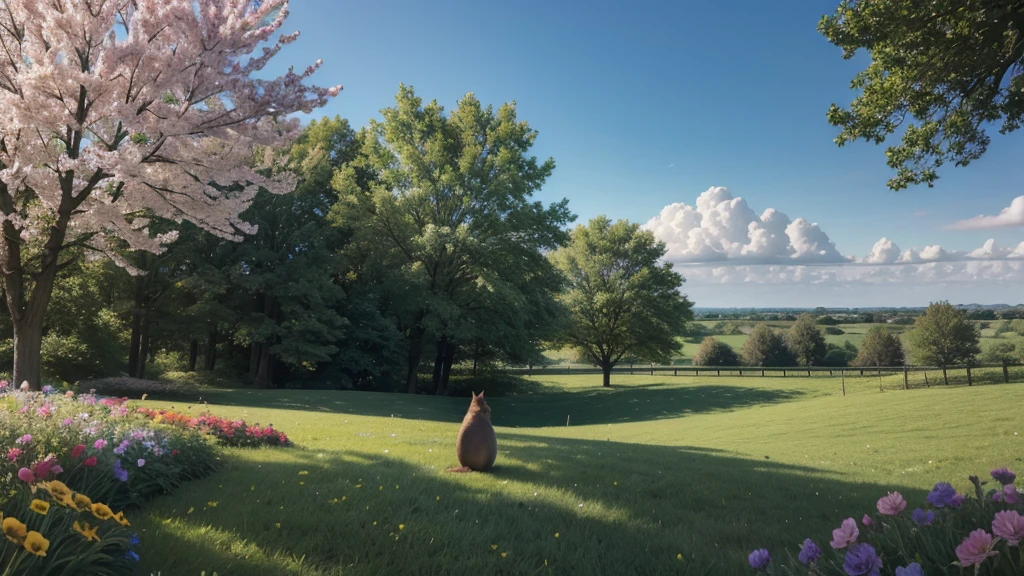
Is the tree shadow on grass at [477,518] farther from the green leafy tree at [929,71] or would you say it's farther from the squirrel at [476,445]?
the green leafy tree at [929,71]

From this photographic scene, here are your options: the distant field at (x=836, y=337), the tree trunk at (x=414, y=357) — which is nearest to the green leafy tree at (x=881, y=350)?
the distant field at (x=836, y=337)

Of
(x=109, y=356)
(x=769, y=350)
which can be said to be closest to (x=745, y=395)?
(x=109, y=356)

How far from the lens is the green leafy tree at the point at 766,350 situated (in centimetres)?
6888

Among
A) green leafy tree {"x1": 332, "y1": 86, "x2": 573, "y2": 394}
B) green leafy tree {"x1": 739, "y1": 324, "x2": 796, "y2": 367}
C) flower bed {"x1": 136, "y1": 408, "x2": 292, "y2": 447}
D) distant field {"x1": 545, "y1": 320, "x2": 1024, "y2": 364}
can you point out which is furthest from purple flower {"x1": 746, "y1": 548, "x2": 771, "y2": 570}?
green leafy tree {"x1": 739, "y1": 324, "x2": 796, "y2": 367}

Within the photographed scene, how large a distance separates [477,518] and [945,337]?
205 feet

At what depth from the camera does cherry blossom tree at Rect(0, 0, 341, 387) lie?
10.5m

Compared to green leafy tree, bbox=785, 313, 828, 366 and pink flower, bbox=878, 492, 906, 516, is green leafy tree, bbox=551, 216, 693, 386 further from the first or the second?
pink flower, bbox=878, 492, 906, 516

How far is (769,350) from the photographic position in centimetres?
6925

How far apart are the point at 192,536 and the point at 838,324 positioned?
111221 millimetres

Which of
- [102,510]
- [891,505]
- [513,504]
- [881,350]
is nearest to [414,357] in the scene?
[513,504]

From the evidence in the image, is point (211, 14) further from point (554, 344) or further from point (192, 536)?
point (554, 344)

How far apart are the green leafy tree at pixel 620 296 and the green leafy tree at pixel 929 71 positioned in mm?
29743

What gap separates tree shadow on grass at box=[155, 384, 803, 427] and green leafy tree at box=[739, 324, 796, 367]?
3621 cm

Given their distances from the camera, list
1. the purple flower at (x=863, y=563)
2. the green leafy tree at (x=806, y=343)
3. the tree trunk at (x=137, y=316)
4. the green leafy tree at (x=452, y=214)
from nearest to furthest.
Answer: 1. the purple flower at (x=863, y=563)
2. the tree trunk at (x=137, y=316)
3. the green leafy tree at (x=452, y=214)
4. the green leafy tree at (x=806, y=343)
